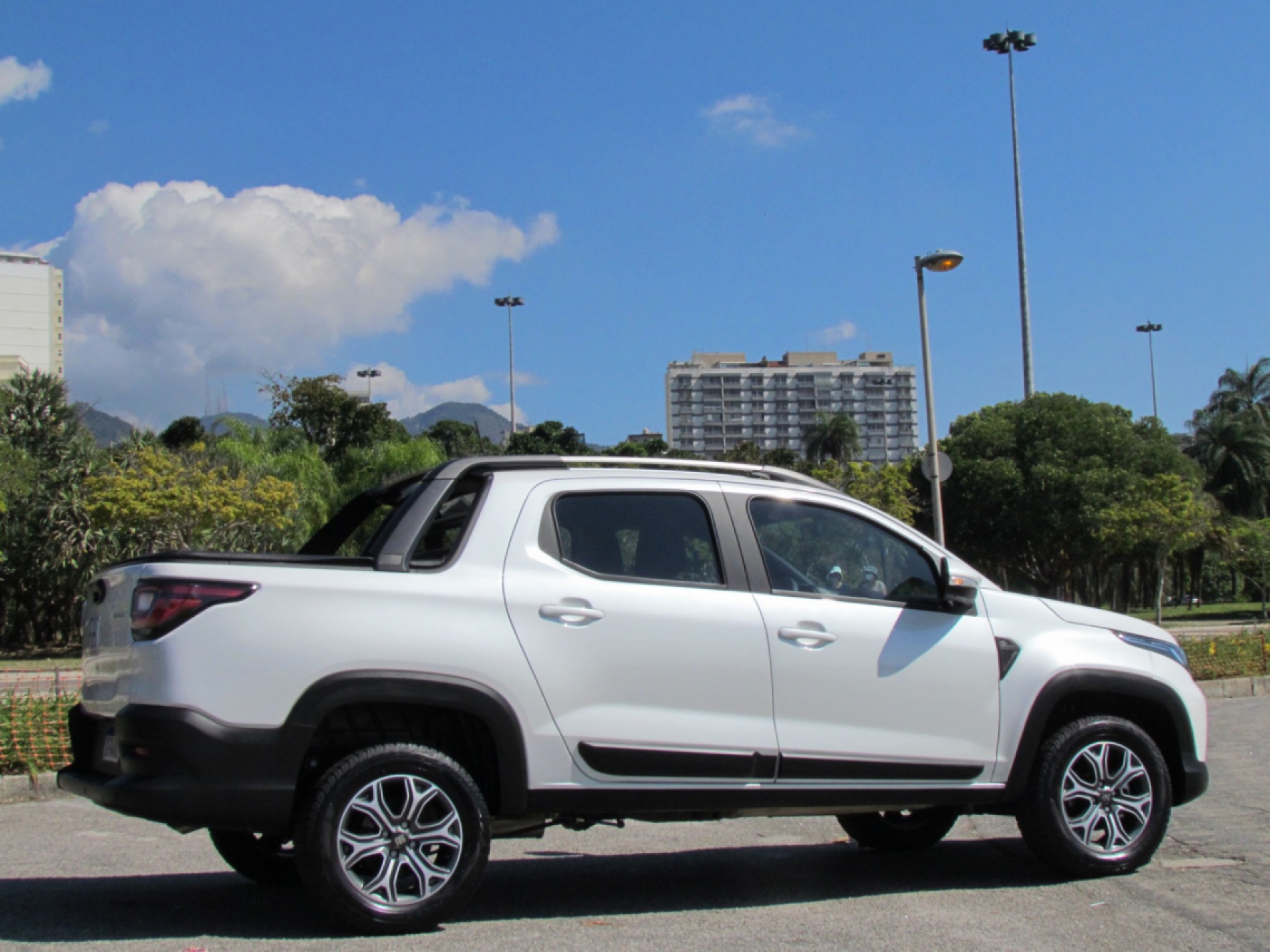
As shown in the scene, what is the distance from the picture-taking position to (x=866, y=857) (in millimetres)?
6500

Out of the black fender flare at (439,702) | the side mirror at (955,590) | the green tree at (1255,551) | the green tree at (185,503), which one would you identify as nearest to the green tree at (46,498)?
the green tree at (185,503)

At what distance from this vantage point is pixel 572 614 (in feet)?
15.7

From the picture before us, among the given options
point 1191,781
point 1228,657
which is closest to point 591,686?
point 1191,781

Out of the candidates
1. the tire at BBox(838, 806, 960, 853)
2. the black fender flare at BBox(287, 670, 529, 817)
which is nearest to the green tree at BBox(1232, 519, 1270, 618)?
the tire at BBox(838, 806, 960, 853)

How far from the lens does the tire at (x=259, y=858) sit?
18.1ft

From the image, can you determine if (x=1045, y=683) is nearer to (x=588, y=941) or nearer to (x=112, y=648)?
(x=588, y=941)

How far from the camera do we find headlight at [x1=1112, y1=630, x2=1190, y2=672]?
579 cm

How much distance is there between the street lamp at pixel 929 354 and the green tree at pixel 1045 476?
83.0 feet

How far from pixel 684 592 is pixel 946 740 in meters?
1.39

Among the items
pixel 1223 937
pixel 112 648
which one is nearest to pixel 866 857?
pixel 1223 937

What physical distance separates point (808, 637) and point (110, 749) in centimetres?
280

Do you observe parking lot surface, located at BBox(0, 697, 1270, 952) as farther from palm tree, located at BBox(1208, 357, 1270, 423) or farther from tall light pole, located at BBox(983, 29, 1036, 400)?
palm tree, located at BBox(1208, 357, 1270, 423)

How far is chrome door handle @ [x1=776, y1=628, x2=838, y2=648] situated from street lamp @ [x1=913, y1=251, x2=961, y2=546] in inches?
481

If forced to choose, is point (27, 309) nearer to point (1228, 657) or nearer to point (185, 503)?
point (185, 503)
